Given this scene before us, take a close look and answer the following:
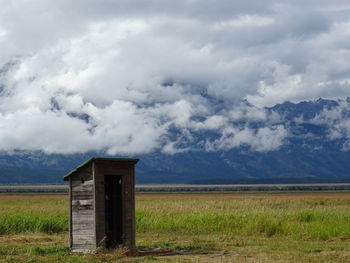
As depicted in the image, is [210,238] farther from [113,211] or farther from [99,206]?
[99,206]

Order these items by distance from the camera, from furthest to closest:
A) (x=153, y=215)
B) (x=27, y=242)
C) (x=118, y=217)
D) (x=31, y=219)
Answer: (x=153, y=215) < (x=31, y=219) < (x=27, y=242) < (x=118, y=217)

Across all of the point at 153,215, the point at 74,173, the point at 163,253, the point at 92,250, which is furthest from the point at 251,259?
the point at 153,215

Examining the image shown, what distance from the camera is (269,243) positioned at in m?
25.1

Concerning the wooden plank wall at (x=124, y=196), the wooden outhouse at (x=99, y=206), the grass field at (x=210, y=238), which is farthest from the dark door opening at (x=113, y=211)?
the grass field at (x=210, y=238)

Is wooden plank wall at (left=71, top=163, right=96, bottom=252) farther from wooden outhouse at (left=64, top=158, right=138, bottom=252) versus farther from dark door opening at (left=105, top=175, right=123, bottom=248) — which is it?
dark door opening at (left=105, top=175, right=123, bottom=248)

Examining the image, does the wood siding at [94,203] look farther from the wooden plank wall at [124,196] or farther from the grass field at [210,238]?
the grass field at [210,238]

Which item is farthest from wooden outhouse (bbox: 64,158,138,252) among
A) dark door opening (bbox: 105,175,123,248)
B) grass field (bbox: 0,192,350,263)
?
grass field (bbox: 0,192,350,263)

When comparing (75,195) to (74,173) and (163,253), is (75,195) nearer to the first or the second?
(74,173)

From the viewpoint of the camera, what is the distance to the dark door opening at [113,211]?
23.8 m

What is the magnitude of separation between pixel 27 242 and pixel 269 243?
922 centimetres

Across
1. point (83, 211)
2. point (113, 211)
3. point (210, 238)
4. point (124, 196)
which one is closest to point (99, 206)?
point (83, 211)

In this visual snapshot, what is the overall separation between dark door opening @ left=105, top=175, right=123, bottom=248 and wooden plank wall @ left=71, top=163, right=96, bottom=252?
1.19 m

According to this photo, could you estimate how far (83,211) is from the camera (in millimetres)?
22578

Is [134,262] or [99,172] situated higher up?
[99,172]
